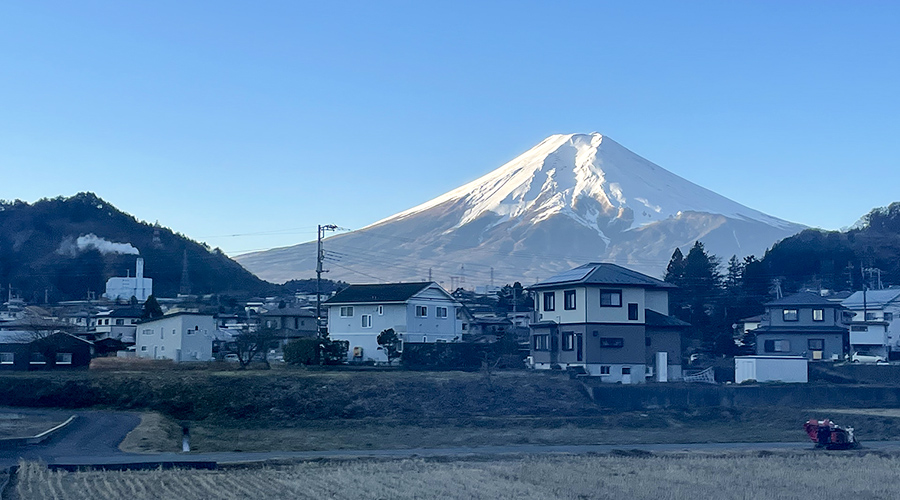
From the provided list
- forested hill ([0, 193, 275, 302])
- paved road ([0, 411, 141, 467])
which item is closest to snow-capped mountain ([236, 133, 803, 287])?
forested hill ([0, 193, 275, 302])

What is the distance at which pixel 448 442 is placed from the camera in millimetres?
24609

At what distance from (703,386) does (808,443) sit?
8.26 metres

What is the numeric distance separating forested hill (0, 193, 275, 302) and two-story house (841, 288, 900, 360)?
5395 cm

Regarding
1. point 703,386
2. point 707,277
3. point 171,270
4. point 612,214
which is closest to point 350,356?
point 703,386

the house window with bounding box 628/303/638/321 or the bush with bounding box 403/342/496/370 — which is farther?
the bush with bounding box 403/342/496/370

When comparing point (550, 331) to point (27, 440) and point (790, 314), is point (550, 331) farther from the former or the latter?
point (27, 440)

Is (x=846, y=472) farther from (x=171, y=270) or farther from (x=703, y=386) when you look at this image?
(x=171, y=270)

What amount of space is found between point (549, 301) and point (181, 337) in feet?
51.0

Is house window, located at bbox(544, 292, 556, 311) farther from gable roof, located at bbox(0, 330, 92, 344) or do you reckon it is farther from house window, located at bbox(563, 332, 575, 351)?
A: gable roof, located at bbox(0, 330, 92, 344)

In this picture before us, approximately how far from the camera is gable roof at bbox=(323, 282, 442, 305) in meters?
40.0

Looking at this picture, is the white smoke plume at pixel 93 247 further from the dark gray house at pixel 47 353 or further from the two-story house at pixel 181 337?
the dark gray house at pixel 47 353

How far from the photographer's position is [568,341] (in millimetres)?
36281

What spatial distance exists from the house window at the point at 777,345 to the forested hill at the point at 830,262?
811 inches

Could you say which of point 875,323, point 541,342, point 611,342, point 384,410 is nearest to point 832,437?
point 384,410
